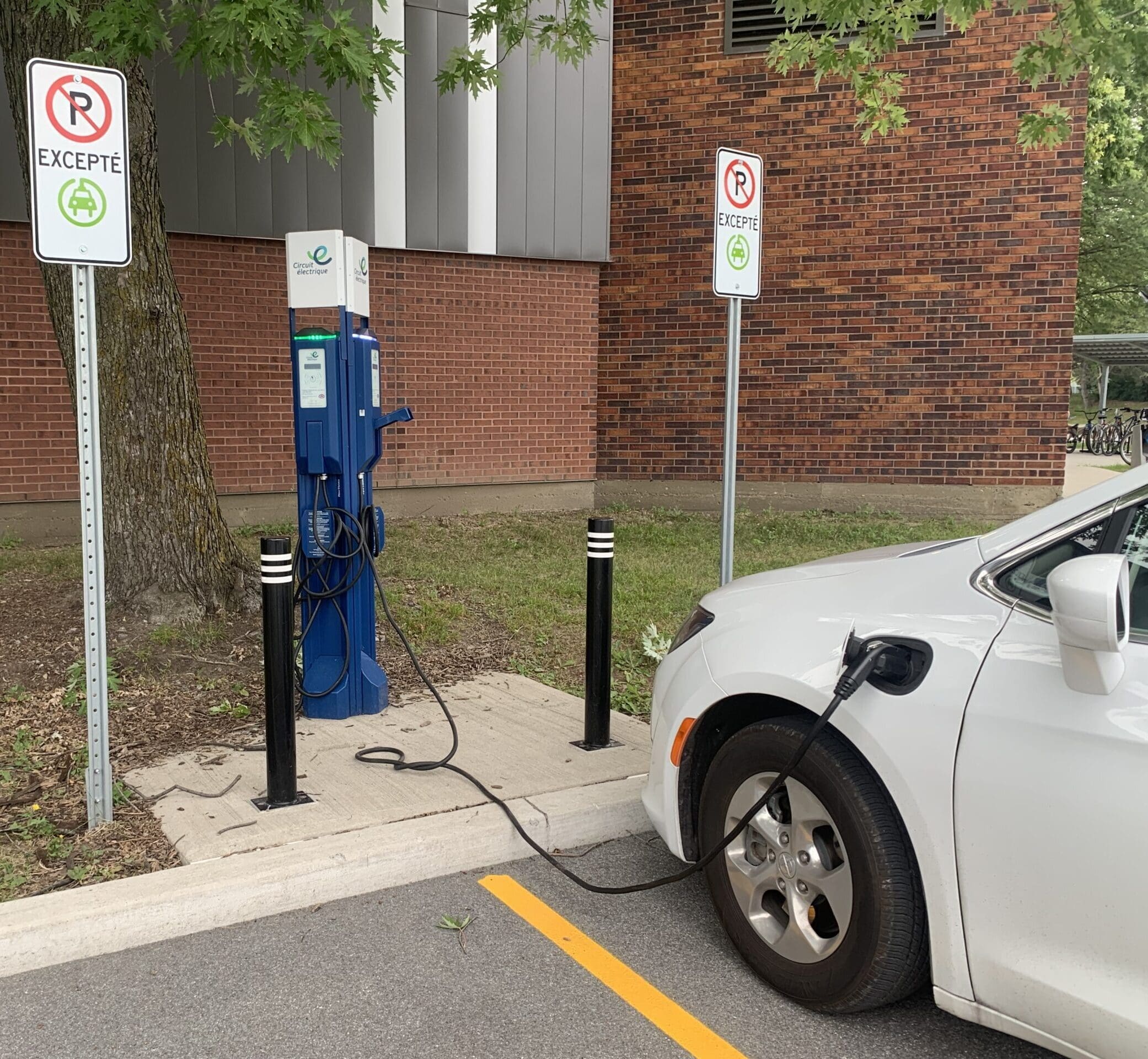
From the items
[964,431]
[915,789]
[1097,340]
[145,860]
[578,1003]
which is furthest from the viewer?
[1097,340]

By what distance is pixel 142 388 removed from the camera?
5914 mm

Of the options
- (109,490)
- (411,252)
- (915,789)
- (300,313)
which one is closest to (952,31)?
(411,252)

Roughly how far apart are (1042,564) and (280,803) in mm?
2867

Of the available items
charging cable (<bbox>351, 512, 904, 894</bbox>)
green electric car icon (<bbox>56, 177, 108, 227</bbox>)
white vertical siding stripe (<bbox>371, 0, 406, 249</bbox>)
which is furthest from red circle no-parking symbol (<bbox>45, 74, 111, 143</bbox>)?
white vertical siding stripe (<bbox>371, 0, 406, 249</bbox>)

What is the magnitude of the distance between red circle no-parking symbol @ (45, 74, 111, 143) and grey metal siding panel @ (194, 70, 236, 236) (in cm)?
651

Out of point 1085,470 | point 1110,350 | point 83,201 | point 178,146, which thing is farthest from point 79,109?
point 1110,350

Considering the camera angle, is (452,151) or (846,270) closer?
(452,151)

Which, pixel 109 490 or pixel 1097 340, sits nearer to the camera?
pixel 109 490

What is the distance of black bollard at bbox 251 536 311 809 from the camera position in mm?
3895

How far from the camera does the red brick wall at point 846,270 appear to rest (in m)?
10.9

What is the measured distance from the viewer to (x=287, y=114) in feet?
18.3

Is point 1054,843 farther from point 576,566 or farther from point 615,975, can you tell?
point 576,566

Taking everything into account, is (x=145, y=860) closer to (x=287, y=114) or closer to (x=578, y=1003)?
(x=578, y=1003)

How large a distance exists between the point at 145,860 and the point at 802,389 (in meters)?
9.24
